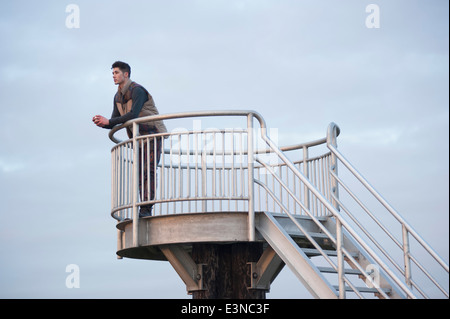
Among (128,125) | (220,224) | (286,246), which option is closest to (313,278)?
Result: (286,246)

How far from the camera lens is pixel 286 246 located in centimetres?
772

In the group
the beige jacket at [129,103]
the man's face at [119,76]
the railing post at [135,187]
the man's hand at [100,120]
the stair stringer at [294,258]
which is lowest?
the stair stringer at [294,258]

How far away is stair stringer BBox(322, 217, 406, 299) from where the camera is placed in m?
7.66

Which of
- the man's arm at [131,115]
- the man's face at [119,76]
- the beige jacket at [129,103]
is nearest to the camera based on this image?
the man's arm at [131,115]

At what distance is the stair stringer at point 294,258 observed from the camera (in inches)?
284

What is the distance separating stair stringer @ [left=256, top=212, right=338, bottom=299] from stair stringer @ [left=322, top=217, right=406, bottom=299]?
0.88 m

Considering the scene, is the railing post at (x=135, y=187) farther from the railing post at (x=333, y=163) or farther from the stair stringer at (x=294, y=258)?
the railing post at (x=333, y=163)

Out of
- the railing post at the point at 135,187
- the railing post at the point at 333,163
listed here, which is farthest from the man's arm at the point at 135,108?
the railing post at the point at 333,163

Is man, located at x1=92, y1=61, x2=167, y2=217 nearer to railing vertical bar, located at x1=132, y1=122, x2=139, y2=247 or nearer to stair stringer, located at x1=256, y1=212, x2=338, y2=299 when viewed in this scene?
railing vertical bar, located at x1=132, y1=122, x2=139, y2=247

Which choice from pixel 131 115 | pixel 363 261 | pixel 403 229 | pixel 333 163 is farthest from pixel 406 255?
pixel 131 115
